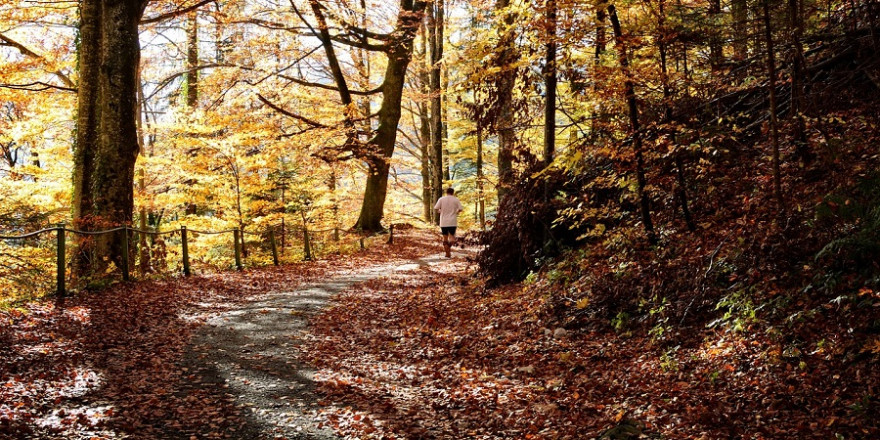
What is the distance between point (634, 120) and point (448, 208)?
8.46 metres

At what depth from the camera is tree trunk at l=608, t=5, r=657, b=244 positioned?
632 centimetres

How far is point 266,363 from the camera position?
6457mm

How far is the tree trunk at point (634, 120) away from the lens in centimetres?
632

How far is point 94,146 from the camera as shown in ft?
41.3

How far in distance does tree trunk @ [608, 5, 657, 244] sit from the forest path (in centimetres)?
438

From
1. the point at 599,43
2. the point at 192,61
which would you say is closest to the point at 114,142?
the point at 599,43

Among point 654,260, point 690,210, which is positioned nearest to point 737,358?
point 654,260

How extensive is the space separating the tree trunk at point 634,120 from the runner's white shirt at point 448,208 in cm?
787

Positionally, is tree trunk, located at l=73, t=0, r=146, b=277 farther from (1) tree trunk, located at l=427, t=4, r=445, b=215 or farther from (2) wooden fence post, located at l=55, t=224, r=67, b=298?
(1) tree trunk, located at l=427, t=4, r=445, b=215

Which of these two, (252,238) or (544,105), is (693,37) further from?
(252,238)

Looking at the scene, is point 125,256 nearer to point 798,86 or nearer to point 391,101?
point 798,86

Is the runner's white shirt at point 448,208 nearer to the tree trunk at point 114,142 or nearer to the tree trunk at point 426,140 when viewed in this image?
the tree trunk at point 114,142

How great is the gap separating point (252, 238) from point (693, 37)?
16963 mm

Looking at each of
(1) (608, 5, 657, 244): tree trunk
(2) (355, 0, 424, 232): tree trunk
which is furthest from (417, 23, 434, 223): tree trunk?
(1) (608, 5, 657, 244): tree trunk
